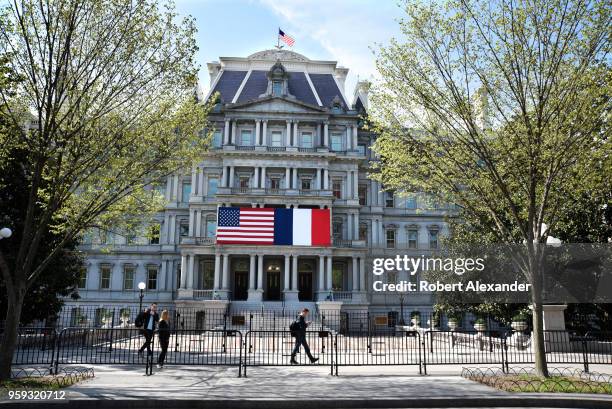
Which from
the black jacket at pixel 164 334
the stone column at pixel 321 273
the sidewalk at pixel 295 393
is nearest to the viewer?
the sidewalk at pixel 295 393

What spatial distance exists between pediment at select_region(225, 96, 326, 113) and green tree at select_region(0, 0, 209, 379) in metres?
31.0

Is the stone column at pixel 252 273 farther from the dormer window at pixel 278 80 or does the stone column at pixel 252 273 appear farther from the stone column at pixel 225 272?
the dormer window at pixel 278 80

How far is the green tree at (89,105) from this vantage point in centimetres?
1180

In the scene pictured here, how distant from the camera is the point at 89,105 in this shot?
12367 mm

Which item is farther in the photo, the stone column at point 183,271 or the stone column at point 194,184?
the stone column at point 194,184

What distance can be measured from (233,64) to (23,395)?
45264 mm

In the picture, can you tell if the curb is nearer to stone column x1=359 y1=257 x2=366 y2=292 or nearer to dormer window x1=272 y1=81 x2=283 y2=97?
stone column x1=359 y1=257 x2=366 y2=292

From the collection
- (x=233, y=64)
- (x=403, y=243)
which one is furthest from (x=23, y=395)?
(x=233, y=64)

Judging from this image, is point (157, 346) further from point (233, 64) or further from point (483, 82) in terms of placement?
point (233, 64)

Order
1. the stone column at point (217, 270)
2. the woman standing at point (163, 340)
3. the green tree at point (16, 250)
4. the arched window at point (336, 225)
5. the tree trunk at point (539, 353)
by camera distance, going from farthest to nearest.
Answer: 1. the arched window at point (336, 225)
2. the stone column at point (217, 270)
3. the green tree at point (16, 250)
4. the woman standing at point (163, 340)
5. the tree trunk at point (539, 353)

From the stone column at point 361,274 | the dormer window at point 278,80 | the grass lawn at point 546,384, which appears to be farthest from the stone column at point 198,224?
the grass lawn at point 546,384

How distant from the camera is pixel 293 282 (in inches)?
1587

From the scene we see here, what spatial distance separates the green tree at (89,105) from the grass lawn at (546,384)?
1056 centimetres

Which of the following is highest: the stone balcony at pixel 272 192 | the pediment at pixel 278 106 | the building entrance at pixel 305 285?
the pediment at pixel 278 106
